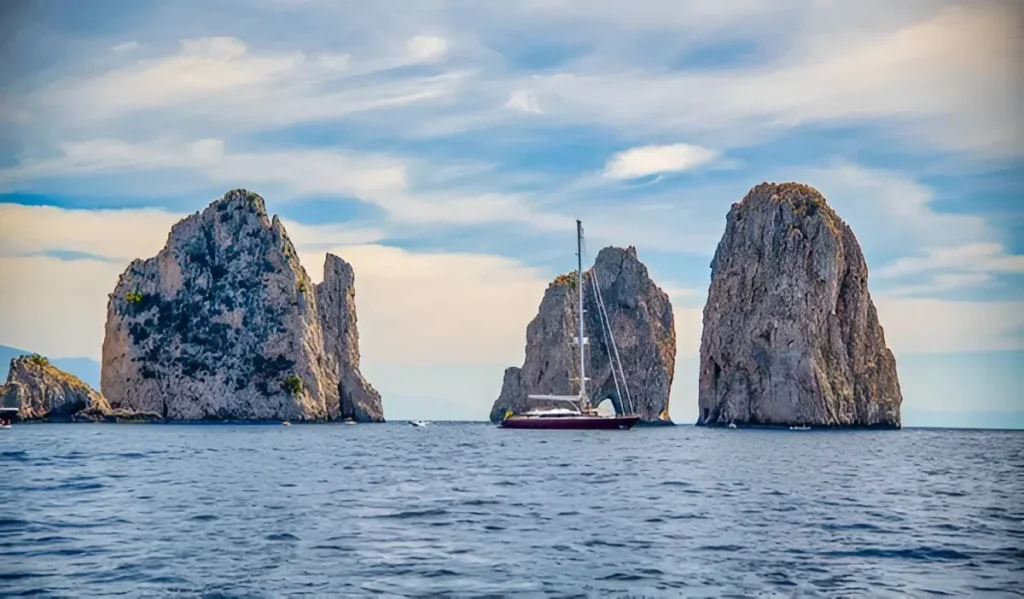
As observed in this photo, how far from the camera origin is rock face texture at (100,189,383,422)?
19025 cm

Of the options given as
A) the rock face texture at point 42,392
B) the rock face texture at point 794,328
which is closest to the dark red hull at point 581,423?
the rock face texture at point 794,328

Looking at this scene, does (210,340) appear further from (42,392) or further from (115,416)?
(42,392)

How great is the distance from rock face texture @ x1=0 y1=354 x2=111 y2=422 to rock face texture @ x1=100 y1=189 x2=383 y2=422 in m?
24.3

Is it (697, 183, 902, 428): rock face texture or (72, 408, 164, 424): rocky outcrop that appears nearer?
(697, 183, 902, 428): rock face texture

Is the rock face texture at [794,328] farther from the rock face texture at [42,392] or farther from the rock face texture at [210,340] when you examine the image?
the rock face texture at [42,392]

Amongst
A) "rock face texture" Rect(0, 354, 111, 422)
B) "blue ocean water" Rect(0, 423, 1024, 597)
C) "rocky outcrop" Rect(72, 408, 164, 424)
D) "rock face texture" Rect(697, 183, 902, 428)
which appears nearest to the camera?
"blue ocean water" Rect(0, 423, 1024, 597)

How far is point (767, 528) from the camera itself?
26875mm

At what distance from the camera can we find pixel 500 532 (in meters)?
25.3

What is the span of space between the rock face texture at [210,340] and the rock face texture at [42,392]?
958 inches

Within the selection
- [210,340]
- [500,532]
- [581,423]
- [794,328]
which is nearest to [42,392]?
[210,340]

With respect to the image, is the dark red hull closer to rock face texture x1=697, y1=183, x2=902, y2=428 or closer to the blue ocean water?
rock face texture x1=697, y1=183, x2=902, y2=428

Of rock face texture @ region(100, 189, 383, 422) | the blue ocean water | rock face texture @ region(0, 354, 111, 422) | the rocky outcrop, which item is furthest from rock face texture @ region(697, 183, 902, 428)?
the blue ocean water

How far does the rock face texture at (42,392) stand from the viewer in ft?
505

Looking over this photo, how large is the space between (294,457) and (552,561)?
1686 inches
